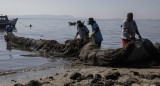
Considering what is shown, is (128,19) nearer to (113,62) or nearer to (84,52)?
(113,62)

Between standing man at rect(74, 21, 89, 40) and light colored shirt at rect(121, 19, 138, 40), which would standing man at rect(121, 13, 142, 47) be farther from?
standing man at rect(74, 21, 89, 40)

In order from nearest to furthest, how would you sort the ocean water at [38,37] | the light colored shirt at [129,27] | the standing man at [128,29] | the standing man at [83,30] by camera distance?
the standing man at [128,29] < the light colored shirt at [129,27] < the ocean water at [38,37] < the standing man at [83,30]

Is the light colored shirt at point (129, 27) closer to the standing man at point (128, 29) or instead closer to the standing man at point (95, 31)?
the standing man at point (128, 29)

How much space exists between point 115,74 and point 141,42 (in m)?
2.57

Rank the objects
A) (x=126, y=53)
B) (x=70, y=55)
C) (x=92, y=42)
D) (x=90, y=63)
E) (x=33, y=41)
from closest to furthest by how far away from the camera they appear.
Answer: (x=126, y=53)
(x=90, y=63)
(x=92, y=42)
(x=70, y=55)
(x=33, y=41)

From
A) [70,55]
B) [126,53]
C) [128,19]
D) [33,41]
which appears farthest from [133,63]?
[33,41]

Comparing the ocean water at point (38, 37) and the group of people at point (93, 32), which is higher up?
the group of people at point (93, 32)

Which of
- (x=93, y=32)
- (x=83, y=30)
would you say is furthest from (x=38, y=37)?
(x=93, y=32)

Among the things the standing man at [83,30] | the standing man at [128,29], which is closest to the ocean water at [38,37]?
the standing man at [83,30]

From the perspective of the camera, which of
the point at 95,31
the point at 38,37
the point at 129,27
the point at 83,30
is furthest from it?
the point at 38,37

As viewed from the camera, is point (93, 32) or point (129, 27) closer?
point (129, 27)

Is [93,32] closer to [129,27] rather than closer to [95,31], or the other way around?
[95,31]

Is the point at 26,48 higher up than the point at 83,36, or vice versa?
the point at 83,36

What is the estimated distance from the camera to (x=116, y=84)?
5.75 metres
